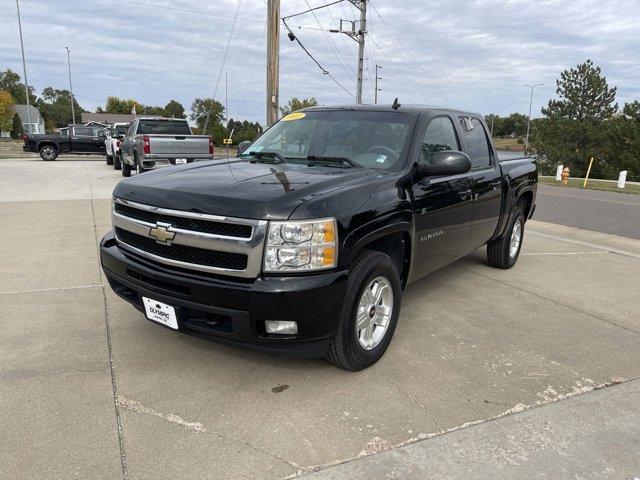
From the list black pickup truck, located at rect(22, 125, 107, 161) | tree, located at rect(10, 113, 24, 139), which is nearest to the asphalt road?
black pickup truck, located at rect(22, 125, 107, 161)

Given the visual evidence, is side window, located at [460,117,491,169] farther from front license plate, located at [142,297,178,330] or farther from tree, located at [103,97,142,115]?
tree, located at [103,97,142,115]

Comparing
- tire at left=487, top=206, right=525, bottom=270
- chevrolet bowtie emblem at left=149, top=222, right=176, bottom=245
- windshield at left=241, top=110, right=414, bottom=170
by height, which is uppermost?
windshield at left=241, top=110, right=414, bottom=170

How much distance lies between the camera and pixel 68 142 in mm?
24547

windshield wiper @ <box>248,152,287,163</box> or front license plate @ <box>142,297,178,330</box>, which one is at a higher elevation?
windshield wiper @ <box>248,152,287,163</box>

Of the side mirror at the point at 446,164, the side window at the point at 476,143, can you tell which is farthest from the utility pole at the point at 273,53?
the side mirror at the point at 446,164

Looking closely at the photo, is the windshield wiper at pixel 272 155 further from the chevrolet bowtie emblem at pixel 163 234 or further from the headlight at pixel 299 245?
the headlight at pixel 299 245

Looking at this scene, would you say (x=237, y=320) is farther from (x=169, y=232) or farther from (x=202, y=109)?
(x=202, y=109)

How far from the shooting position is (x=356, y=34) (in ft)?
94.9

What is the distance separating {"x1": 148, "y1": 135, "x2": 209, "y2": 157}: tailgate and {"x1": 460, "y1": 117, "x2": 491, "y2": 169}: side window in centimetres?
908

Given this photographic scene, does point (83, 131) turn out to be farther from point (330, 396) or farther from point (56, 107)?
point (56, 107)

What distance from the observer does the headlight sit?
2.85 m

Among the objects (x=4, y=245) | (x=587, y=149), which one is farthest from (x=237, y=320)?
(x=587, y=149)

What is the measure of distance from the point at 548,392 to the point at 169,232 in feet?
8.56

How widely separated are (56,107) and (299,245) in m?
148
